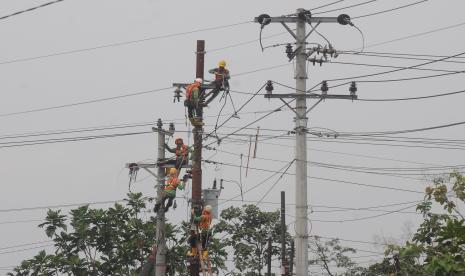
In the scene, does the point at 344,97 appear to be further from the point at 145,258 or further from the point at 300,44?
the point at 145,258

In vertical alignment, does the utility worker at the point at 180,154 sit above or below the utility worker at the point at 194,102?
below

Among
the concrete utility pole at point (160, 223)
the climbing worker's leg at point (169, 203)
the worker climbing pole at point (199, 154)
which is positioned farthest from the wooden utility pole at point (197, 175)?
the concrete utility pole at point (160, 223)

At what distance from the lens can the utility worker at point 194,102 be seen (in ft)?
68.7

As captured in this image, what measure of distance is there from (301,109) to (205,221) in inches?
191

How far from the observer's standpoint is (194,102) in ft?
68.9

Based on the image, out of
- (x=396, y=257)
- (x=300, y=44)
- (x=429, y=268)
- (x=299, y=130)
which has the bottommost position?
(x=429, y=268)

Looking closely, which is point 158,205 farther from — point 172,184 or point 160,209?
point 172,184

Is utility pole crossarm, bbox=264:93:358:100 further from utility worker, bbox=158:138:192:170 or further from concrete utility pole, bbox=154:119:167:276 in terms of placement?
concrete utility pole, bbox=154:119:167:276

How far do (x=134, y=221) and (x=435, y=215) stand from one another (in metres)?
11.6

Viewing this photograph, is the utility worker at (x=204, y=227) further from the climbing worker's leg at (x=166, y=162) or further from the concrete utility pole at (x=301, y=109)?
the concrete utility pole at (x=301, y=109)

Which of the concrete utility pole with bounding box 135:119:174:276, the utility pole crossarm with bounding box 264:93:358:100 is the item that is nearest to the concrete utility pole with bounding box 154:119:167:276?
the concrete utility pole with bounding box 135:119:174:276

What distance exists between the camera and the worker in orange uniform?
20984 millimetres

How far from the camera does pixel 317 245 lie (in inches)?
1608

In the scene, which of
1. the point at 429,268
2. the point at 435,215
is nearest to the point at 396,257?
the point at 435,215
